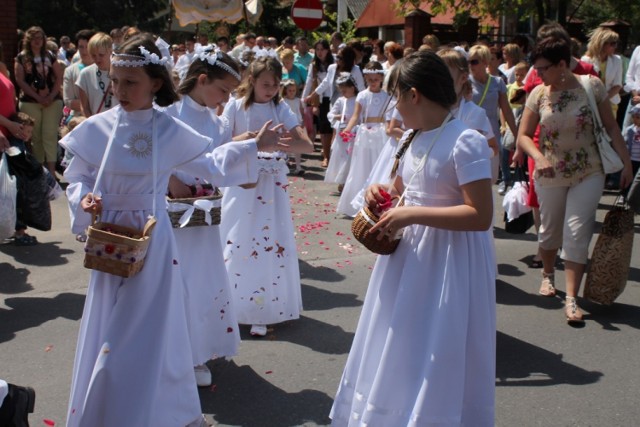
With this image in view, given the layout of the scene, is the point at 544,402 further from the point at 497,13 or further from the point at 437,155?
the point at 497,13

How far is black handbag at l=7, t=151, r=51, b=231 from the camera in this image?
729 cm

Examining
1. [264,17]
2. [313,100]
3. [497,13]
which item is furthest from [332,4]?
[313,100]

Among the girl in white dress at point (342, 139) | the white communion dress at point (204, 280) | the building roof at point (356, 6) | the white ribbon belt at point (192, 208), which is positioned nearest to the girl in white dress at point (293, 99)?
the girl in white dress at point (342, 139)

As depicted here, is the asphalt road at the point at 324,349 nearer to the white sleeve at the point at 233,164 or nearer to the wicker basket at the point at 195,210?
the wicker basket at the point at 195,210

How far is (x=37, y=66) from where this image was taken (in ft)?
36.7

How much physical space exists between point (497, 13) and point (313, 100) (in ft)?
29.2

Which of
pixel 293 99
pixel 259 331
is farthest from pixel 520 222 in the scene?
pixel 293 99

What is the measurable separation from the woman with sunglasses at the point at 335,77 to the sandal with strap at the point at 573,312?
704cm

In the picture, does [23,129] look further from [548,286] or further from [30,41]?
[548,286]

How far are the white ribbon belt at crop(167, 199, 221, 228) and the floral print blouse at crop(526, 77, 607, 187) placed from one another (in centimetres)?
286

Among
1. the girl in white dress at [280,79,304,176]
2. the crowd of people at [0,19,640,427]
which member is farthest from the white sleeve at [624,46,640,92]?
the crowd of people at [0,19,640,427]

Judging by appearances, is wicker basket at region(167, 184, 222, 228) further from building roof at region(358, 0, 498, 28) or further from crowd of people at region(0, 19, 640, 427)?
building roof at region(358, 0, 498, 28)

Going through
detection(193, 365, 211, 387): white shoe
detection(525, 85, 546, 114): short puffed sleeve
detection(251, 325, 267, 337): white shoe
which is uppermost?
detection(525, 85, 546, 114): short puffed sleeve

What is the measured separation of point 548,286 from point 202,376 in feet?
10.7
